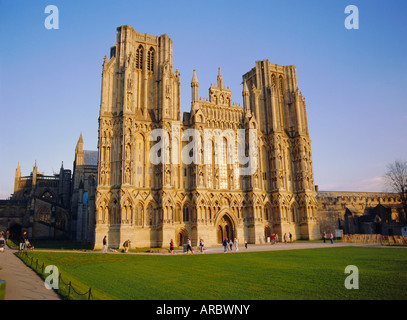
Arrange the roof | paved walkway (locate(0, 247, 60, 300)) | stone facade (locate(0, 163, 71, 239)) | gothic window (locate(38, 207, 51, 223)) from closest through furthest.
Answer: paved walkway (locate(0, 247, 60, 300)) < stone facade (locate(0, 163, 71, 239)) < gothic window (locate(38, 207, 51, 223)) < the roof

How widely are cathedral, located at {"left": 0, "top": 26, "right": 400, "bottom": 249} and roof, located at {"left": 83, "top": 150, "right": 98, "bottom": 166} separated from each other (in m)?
22.4

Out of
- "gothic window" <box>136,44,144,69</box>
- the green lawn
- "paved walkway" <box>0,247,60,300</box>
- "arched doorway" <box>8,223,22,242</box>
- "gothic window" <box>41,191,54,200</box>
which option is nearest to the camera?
the green lawn

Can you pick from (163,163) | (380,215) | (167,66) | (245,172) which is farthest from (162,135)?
(380,215)

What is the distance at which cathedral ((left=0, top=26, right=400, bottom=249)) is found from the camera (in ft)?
137

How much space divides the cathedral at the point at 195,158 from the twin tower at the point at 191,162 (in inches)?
6.2

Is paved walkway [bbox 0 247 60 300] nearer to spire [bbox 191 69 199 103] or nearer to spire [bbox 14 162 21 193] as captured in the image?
spire [bbox 191 69 199 103]

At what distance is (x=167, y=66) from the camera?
156 feet

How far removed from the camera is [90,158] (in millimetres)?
83938

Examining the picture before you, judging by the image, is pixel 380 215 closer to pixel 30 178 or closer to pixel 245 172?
pixel 245 172

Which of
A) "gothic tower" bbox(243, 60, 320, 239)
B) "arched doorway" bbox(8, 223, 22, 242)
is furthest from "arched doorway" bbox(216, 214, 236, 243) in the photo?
"arched doorway" bbox(8, 223, 22, 242)

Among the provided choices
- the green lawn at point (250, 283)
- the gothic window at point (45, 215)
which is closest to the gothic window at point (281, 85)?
the green lawn at point (250, 283)

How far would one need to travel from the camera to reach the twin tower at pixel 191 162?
41719 millimetres

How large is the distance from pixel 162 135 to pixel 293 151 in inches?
975

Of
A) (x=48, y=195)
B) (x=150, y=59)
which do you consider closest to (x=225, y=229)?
(x=150, y=59)
